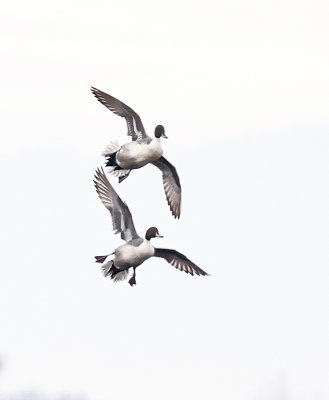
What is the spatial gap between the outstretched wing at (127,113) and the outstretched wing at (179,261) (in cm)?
417

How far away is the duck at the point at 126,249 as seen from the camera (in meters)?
37.2

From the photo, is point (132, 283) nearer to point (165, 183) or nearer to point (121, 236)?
point (121, 236)

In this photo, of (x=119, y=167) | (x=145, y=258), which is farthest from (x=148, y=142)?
(x=145, y=258)

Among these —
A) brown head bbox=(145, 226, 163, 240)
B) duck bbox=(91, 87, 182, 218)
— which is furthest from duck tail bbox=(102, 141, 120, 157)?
brown head bbox=(145, 226, 163, 240)

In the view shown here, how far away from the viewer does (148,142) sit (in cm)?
3838

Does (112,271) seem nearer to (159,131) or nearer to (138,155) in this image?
(138,155)

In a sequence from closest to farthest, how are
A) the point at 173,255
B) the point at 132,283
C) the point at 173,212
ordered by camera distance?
1. the point at 132,283
2. the point at 173,255
3. the point at 173,212

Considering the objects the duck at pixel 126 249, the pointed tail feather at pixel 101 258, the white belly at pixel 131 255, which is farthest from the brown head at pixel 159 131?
the pointed tail feather at pixel 101 258

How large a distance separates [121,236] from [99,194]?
1.95 metres

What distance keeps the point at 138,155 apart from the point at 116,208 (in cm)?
237

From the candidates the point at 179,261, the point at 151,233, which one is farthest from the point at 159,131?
the point at 179,261

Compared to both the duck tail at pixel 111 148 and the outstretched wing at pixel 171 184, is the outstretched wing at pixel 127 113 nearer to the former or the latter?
the duck tail at pixel 111 148

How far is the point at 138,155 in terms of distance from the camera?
1492 inches

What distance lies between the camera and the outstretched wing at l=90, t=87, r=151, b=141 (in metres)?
39.3
